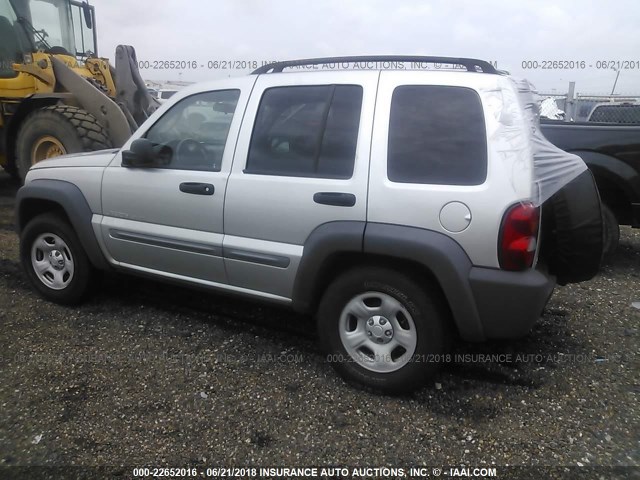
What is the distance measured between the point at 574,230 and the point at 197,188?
2.32 m

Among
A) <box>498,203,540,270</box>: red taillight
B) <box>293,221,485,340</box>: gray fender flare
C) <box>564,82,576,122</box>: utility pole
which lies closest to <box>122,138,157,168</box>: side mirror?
<box>293,221,485,340</box>: gray fender flare

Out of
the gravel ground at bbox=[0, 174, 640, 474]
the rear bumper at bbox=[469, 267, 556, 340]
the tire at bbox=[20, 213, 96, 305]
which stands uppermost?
the rear bumper at bbox=[469, 267, 556, 340]

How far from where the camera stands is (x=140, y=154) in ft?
11.5

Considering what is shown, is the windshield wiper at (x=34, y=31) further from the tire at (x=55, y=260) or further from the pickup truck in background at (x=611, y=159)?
the pickup truck in background at (x=611, y=159)

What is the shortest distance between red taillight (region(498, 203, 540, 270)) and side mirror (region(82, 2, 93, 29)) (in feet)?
27.6

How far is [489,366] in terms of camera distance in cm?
338

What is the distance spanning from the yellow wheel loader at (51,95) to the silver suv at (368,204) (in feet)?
12.1

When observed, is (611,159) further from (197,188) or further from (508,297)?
(197,188)

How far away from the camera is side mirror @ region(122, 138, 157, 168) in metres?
3.50

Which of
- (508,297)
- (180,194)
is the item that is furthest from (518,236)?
(180,194)

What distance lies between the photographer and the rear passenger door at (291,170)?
292cm

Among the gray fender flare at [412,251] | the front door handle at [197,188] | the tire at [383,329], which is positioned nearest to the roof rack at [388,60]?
the front door handle at [197,188]

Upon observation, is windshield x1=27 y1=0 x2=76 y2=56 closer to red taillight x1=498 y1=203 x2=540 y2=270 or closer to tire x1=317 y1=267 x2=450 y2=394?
tire x1=317 y1=267 x2=450 y2=394

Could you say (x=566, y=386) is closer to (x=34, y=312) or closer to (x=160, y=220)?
(x=160, y=220)
